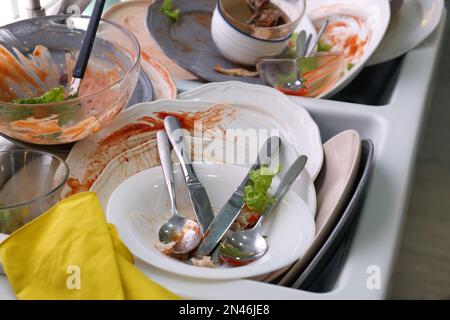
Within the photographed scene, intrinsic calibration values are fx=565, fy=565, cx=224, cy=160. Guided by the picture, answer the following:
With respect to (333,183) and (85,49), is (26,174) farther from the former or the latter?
(333,183)

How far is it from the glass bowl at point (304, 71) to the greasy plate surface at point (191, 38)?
30 millimetres

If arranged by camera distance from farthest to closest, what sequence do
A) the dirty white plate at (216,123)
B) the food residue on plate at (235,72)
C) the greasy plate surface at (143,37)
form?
the food residue on plate at (235,72)
the greasy plate surface at (143,37)
the dirty white plate at (216,123)

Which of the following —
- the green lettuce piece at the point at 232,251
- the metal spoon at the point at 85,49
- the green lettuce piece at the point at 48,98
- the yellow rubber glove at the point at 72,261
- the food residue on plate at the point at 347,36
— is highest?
the metal spoon at the point at 85,49

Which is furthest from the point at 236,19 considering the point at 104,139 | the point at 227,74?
the point at 104,139

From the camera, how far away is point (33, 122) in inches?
28.2

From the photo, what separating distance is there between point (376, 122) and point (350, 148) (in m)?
0.17

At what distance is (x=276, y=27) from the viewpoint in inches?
38.4

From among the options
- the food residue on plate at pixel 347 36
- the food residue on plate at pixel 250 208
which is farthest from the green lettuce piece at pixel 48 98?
the food residue on plate at pixel 347 36

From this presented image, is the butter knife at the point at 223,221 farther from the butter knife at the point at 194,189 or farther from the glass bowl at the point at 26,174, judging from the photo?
the glass bowl at the point at 26,174

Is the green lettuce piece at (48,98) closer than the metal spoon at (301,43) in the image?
Yes

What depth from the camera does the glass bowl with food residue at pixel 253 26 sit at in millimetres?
978

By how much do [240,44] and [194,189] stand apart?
0.38 m

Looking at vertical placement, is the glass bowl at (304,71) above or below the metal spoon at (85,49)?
below

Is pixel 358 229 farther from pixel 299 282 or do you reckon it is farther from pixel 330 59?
pixel 330 59
